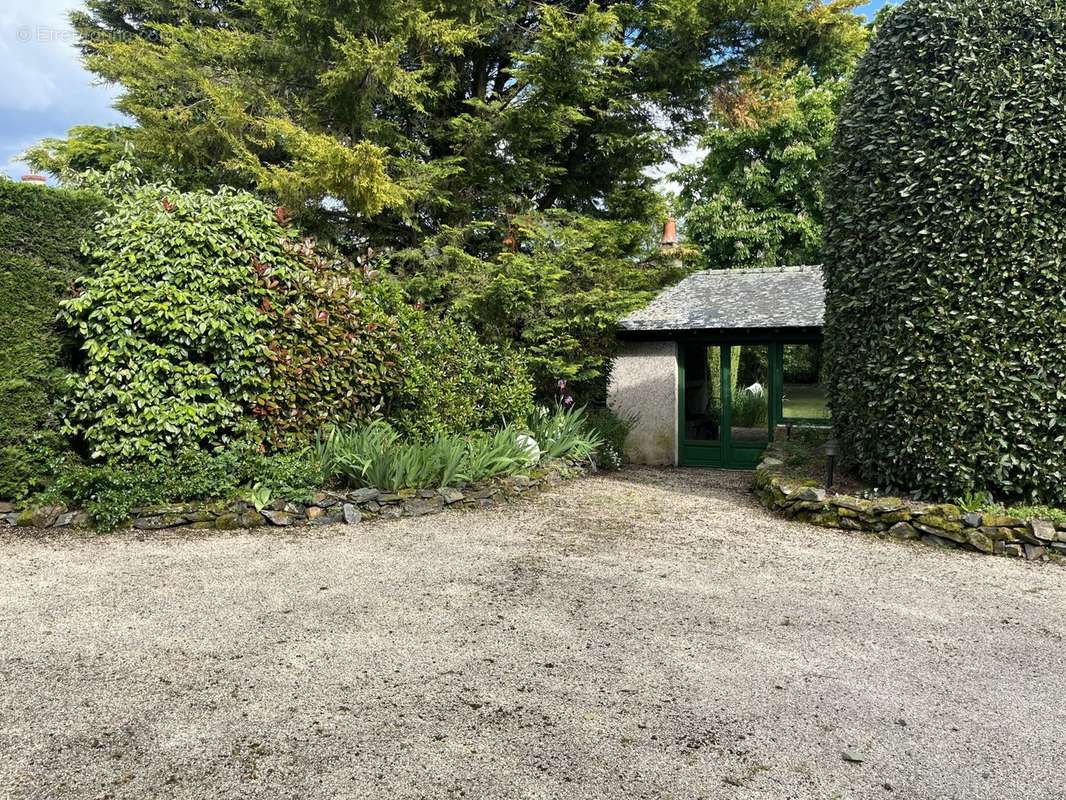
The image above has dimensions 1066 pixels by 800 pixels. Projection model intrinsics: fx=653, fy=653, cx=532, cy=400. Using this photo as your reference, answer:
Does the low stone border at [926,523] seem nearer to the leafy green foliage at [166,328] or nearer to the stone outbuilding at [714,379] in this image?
the stone outbuilding at [714,379]

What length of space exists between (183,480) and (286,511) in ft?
3.08

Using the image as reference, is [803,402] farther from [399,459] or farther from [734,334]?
[399,459]

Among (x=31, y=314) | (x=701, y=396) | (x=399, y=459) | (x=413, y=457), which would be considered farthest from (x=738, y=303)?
(x=31, y=314)

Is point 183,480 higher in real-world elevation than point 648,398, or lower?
lower

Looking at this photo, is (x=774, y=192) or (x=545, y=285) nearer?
(x=545, y=285)

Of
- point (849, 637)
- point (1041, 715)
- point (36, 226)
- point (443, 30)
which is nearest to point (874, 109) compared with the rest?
point (849, 637)

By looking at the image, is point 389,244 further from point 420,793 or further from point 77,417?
point 420,793

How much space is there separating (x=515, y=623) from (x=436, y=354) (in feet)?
14.7

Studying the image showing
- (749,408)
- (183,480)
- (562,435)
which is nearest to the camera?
(183,480)

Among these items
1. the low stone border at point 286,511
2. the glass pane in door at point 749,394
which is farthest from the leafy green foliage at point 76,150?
the glass pane in door at point 749,394

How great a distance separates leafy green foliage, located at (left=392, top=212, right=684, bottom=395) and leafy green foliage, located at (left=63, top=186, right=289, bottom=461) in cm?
318

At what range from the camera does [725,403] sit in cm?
1142

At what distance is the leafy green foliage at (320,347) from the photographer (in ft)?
20.7

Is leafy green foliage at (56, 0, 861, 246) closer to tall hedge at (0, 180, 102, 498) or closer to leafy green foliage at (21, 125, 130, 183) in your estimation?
leafy green foliage at (21, 125, 130, 183)
